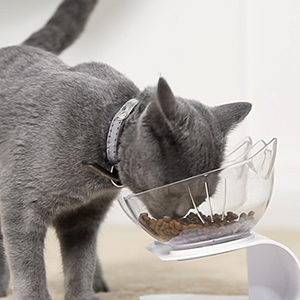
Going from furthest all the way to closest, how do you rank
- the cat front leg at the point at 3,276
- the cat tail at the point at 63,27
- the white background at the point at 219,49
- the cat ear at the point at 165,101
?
the white background at the point at 219,49 < the cat tail at the point at 63,27 < the cat front leg at the point at 3,276 < the cat ear at the point at 165,101

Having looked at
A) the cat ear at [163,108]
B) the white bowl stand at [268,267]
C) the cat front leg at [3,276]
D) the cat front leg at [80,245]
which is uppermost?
the cat ear at [163,108]

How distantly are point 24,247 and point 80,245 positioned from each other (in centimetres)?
22

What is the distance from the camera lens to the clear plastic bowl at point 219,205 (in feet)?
3.47

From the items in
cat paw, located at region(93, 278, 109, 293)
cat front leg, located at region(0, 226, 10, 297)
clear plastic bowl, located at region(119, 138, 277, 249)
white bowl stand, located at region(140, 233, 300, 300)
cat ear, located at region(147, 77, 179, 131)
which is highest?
cat ear, located at region(147, 77, 179, 131)

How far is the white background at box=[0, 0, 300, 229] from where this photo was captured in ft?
7.13

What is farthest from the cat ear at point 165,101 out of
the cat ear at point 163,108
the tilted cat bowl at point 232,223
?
the tilted cat bowl at point 232,223

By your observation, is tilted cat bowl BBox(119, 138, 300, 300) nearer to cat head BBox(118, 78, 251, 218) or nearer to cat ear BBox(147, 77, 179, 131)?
cat head BBox(118, 78, 251, 218)

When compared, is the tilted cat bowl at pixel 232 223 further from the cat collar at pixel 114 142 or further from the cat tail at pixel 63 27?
the cat tail at pixel 63 27

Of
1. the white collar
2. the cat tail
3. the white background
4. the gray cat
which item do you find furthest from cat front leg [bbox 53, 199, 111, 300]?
the white background

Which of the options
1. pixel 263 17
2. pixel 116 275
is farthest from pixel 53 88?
pixel 263 17

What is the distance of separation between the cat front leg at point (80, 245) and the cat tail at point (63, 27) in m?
0.52

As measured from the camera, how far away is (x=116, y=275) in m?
1.63

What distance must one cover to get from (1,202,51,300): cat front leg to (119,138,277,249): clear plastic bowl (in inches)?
8.1

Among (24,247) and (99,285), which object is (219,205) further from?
(99,285)
